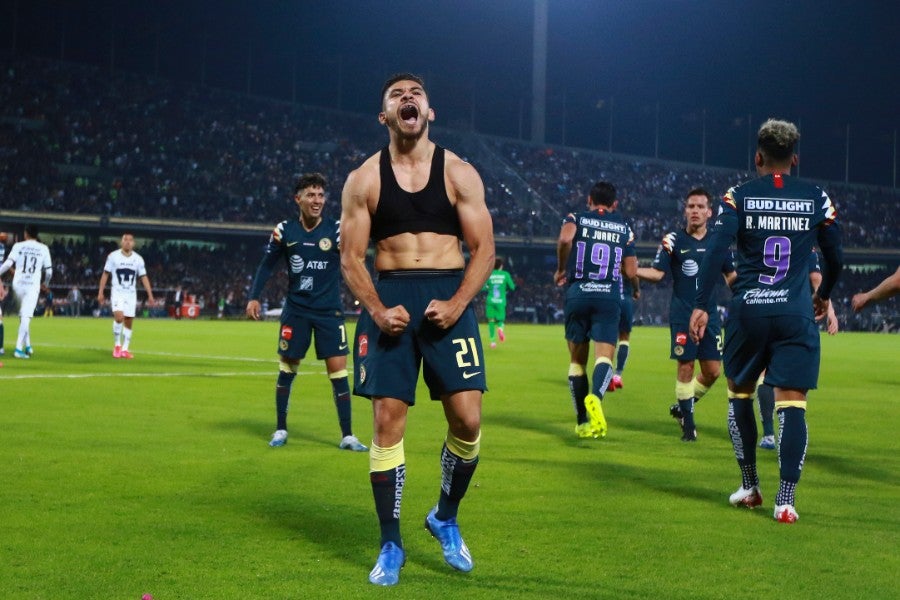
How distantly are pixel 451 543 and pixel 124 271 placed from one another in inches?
713

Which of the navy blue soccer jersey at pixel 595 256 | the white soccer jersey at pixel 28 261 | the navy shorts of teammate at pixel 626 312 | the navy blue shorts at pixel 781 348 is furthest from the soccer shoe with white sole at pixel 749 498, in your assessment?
the white soccer jersey at pixel 28 261

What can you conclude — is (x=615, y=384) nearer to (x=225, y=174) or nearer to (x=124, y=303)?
(x=124, y=303)

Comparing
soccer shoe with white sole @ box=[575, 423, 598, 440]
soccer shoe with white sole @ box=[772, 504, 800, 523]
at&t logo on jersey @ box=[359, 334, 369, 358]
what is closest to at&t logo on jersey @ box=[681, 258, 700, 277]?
soccer shoe with white sole @ box=[575, 423, 598, 440]

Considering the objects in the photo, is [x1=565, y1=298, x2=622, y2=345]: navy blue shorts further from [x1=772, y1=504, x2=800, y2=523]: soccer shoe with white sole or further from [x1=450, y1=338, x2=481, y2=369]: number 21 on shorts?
[x1=450, y1=338, x2=481, y2=369]: number 21 on shorts

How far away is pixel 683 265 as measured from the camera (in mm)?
11109

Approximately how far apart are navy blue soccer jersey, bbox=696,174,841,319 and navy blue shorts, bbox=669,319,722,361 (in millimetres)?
3872

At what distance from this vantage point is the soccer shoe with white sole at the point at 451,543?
16.8 feet

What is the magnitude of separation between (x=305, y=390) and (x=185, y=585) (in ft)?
33.7

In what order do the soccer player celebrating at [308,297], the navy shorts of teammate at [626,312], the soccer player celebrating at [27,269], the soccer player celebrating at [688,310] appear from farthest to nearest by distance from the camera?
the soccer player celebrating at [27,269] < the navy shorts of teammate at [626,312] < the soccer player celebrating at [688,310] < the soccer player celebrating at [308,297]

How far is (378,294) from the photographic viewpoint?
532cm

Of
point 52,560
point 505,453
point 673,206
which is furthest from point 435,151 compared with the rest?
point 673,206

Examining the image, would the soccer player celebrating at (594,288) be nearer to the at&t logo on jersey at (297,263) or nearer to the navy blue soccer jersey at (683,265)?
the navy blue soccer jersey at (683,265)

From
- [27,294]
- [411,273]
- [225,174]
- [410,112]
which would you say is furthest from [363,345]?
[225,174]

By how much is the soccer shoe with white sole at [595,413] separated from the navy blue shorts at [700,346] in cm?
92
